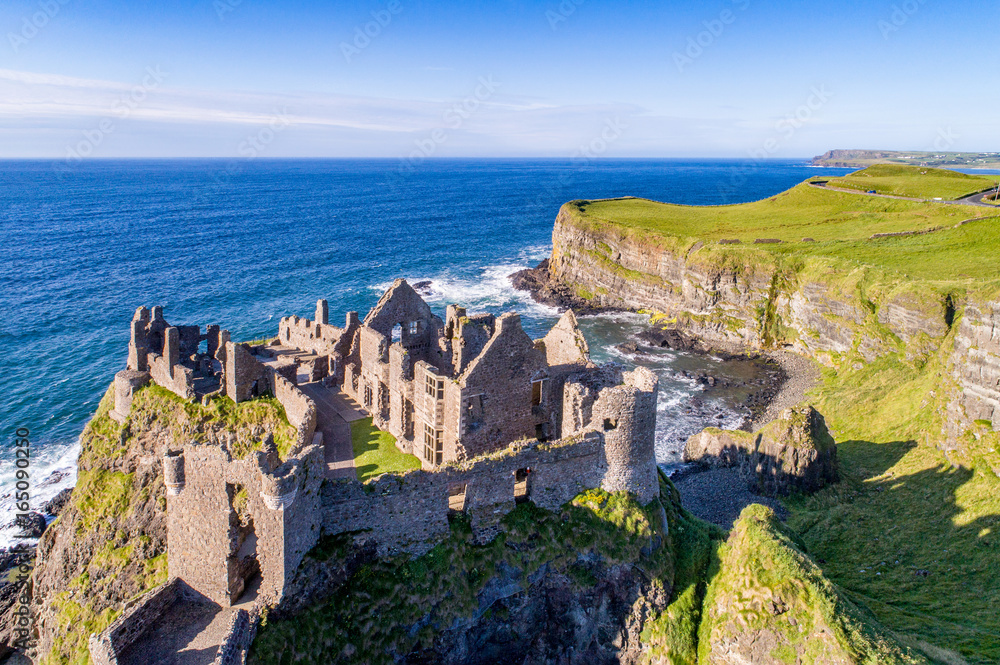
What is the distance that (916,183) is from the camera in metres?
128

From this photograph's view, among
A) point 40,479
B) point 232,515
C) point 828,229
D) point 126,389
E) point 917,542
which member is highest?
point 828,229

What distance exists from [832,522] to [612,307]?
190 feet

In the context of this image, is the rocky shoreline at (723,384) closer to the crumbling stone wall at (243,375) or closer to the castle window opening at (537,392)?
the castle window opening at (537,392)

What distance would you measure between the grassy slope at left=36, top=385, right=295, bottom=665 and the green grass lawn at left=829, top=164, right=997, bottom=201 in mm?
119107

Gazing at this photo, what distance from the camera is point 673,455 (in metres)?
49.3

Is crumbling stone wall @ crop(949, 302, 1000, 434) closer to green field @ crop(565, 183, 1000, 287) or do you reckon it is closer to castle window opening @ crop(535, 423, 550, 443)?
green field @ crop(565, 183, 1000, 287)

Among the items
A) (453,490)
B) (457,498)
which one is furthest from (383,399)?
(457,498)

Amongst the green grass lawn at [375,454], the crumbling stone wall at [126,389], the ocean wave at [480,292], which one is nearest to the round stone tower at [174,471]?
the green grass lawn at [375,454]

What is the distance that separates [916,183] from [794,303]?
274ft

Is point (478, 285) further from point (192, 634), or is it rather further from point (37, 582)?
point (192, 634)

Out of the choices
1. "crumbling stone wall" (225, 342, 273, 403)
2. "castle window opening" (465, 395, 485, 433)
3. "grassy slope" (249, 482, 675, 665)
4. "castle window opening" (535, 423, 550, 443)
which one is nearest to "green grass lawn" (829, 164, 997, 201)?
"castle window opening" (535, 423, 550, 443)

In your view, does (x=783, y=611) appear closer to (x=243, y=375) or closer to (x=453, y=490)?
(x=453, y=490)

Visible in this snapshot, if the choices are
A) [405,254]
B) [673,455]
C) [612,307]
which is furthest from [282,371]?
[405,254]

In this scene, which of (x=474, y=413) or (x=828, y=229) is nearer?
(x=474, y=413)
